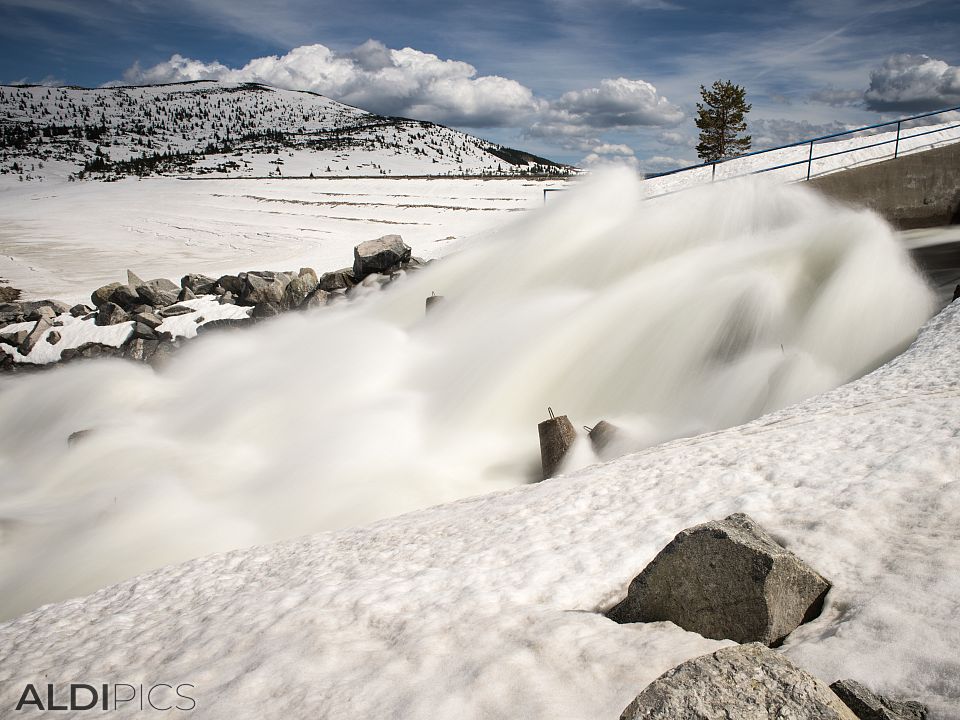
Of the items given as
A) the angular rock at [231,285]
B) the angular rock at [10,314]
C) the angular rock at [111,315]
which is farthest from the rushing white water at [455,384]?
the angular rock at [10,314]

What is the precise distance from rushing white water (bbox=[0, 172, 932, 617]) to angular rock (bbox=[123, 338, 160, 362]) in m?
0.69

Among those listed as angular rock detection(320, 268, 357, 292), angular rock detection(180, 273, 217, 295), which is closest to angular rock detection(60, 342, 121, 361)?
angular rock detection(180, 273, 217, 295)

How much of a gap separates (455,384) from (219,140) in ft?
275

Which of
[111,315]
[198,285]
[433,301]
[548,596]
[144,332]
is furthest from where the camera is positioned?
[198,285]

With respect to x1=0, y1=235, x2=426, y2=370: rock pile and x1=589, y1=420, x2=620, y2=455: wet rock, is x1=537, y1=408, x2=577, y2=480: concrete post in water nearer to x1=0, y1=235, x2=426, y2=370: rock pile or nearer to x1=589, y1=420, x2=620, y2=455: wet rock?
x1=589, y1=420, x2=620, y2=455: wet rock

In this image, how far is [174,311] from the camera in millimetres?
15773

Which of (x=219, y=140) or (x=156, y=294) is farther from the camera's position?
(x=219, y=140)

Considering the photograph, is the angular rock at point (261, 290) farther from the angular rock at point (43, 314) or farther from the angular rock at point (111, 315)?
the angular rock at point (43, 314)

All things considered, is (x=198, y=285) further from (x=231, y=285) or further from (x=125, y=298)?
(x=125, y=298)

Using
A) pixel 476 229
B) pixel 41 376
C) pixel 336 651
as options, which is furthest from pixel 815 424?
pixel 476 229

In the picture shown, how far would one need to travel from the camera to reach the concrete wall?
13.3 metres

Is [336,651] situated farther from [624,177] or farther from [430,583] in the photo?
[624,177]

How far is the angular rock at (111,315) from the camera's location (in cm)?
1555

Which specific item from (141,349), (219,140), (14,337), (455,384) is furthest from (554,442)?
(219,140)
